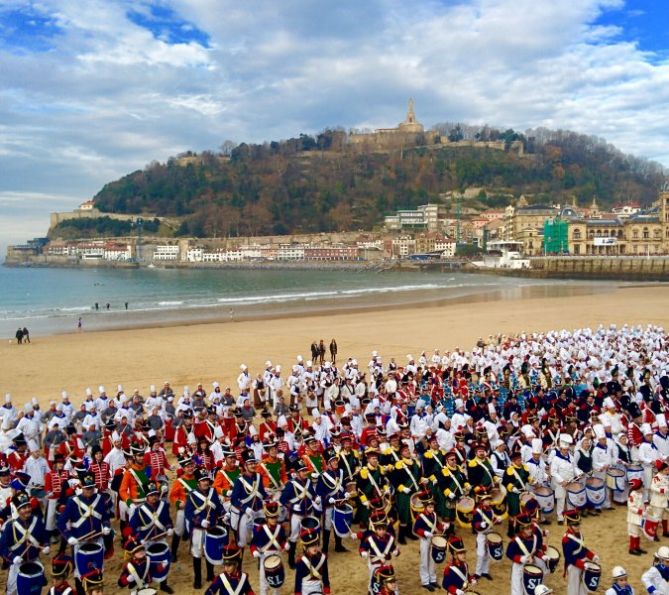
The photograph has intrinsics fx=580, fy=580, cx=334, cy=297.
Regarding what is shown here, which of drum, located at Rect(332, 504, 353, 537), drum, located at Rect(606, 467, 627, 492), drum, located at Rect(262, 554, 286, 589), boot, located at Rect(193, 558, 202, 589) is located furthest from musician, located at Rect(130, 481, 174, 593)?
drum, located at Rect(606, 467, 627, 492)

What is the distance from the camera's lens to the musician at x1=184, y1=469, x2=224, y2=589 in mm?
7500

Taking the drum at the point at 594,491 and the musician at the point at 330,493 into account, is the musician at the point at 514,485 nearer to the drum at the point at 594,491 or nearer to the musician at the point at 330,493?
the drum at the point at 594,491

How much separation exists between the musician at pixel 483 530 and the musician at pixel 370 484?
4.57 ft

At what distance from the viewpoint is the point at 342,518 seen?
26.5ft

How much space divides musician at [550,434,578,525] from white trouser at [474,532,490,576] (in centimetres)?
211

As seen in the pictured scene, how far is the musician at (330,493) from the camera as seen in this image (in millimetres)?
8375

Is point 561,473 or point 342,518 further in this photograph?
point 561,473

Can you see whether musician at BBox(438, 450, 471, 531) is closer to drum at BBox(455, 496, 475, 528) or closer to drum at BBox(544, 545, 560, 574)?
drum at BBox(455, 496, 475, 528)

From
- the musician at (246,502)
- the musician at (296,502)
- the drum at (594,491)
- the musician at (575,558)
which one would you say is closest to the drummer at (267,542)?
the musician at (296,502)

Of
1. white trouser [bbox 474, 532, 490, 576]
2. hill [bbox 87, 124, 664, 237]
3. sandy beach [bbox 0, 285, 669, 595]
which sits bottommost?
sandy beach [bbox 0, 285, 669, 595]

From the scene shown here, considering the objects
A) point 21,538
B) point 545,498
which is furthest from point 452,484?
point 21,538

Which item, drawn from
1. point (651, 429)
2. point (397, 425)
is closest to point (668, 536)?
point (651, 429)

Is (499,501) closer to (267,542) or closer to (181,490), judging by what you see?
(267,542)

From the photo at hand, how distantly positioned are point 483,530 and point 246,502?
3.19m
